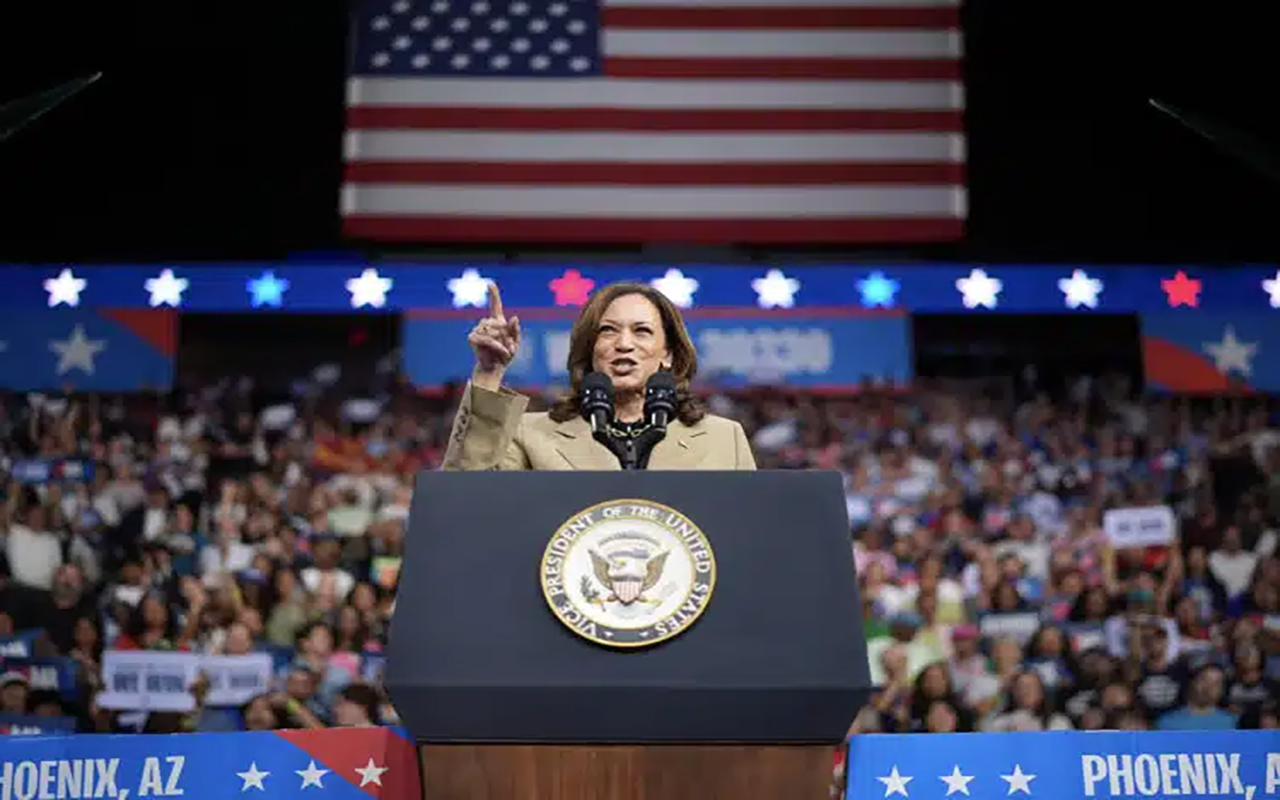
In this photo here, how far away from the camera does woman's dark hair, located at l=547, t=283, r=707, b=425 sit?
2277mm

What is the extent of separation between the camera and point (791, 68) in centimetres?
697

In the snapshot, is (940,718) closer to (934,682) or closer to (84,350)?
(934,682)

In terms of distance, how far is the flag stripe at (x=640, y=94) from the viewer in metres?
6.98

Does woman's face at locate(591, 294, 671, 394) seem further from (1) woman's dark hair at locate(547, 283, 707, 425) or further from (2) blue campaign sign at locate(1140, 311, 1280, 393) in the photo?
(2) blue campaign sign at locate(1140, 311, 1280, 393)

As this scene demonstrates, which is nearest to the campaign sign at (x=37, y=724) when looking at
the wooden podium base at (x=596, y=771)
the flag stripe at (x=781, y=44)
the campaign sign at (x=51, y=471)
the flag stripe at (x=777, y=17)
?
the campaign sign at (x=51, y=471)

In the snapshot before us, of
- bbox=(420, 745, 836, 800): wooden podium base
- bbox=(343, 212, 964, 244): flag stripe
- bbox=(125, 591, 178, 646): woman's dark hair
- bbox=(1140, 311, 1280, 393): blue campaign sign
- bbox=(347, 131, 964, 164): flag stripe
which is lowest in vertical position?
bbox=(420, 745, 836, 800): wooden podium base

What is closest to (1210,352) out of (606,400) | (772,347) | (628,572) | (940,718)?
(772,347)

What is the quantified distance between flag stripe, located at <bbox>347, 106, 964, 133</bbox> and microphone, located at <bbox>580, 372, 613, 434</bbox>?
5248 millimetres

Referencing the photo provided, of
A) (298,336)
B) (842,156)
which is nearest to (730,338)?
(842,156)

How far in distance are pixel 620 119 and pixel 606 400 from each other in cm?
531

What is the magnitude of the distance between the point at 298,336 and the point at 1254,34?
6739mm

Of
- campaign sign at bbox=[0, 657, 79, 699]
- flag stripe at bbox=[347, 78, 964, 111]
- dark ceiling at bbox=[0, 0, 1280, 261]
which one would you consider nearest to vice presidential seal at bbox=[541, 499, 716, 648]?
flag stripe at bbox=[347, 78, 964, 111]

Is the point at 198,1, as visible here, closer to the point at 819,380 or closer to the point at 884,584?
the point at 819,380

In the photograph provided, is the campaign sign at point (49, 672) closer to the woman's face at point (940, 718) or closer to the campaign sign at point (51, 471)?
the campaign sign at point (51, 471)
